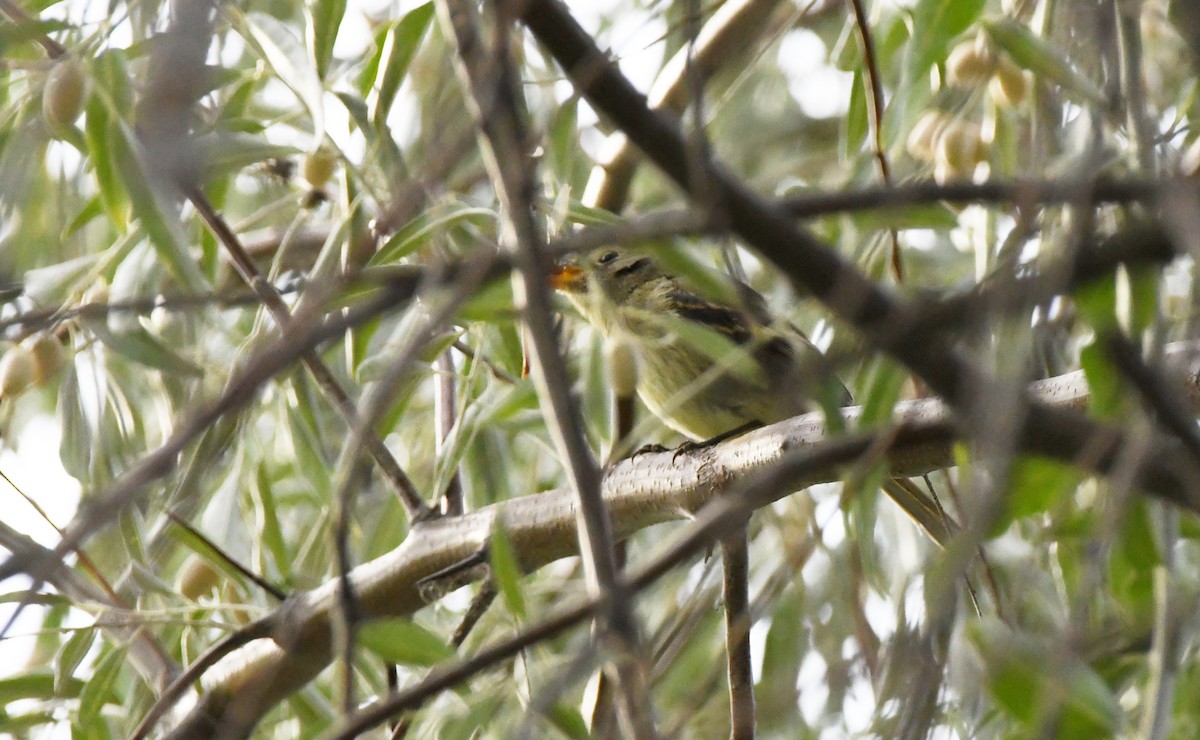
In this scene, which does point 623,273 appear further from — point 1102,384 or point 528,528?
point 1102,384

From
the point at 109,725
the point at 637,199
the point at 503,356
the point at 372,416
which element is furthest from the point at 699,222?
the point at 637,199

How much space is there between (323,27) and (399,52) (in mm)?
166

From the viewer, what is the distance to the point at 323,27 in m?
2.50

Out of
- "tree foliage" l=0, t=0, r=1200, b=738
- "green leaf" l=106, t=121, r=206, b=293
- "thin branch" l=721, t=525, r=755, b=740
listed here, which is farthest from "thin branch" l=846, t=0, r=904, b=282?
"green leaf" l=106, t=121, r=206, b=293

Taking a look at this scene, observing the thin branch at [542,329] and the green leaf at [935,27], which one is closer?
the thin branch at [542,329]

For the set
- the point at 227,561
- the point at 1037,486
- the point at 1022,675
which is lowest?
the point at 1022,675

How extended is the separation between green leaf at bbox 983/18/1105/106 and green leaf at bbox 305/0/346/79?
1130 mm

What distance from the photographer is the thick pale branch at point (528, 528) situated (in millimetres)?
2195

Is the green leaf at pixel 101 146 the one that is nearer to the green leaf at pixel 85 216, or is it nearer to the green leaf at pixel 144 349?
the green leaf at pixel 144 349

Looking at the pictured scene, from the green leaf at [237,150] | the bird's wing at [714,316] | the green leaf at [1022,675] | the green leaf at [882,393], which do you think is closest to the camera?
the green leaf at [1022,675]

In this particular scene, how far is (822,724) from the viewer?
340 centimetres

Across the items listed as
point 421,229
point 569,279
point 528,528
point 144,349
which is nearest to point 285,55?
point 421,229

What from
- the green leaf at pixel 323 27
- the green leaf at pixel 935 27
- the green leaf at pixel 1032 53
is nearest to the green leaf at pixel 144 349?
the green leaf at pixel 323 27

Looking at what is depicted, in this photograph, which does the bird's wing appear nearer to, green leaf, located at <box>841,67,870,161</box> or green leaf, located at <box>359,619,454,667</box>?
green leaf, located at <box>841,67,870,161</box>
